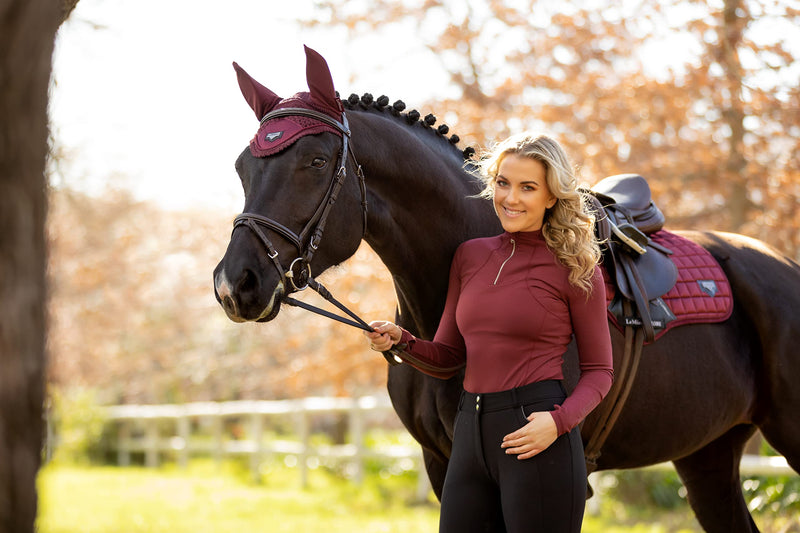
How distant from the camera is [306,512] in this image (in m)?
9.14

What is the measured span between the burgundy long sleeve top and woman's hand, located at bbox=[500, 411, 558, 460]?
0.07 meters

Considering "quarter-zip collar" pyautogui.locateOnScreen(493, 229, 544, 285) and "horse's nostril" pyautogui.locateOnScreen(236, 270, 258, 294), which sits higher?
"quarter-zip collar" pyautogui.locateOnScreen(493, 229, 544, 285)

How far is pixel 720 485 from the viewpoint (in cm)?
400

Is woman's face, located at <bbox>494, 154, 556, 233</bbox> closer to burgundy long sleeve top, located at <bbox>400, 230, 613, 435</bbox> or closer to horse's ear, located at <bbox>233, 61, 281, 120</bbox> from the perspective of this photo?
burgundy long sleeve top, located at <bbox>400, 230, 613, 435</bbox>

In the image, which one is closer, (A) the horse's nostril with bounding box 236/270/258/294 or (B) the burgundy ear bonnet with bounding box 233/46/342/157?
(A) the horse's nostril with bounding box 236/270/258/294

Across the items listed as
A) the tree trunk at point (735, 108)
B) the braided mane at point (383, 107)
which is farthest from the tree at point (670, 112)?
the braided mane at point (383, 107)

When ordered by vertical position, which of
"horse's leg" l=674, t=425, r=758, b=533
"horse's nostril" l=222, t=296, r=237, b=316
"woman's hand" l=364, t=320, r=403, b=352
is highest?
"horse's nostril" l=222, t=296, r=237, b=316

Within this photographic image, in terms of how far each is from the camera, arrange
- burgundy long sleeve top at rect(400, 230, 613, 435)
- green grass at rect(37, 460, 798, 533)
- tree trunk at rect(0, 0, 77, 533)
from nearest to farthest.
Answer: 1. tree trunk at rect(0, 0, 77, 533)
2. burgundy long sleeve top at rect(400, 230, 613, 435)
3. green grass at rect(37, 460, 798, 533)

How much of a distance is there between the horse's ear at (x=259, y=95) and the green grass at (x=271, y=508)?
14.2ft

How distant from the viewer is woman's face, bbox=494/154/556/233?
2.54m

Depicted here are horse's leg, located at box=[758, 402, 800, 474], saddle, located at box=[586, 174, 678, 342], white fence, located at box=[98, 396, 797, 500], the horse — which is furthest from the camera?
white fence, located at box=[98, 396, 797, 500]

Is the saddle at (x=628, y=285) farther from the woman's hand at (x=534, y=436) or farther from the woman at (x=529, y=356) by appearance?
the woman's hand at (x=534, y=436)

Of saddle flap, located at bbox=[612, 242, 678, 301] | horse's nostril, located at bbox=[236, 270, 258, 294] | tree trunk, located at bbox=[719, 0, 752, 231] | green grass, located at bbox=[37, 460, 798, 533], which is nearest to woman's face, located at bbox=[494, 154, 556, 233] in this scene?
saddle flap, located at bbox=[612, 242, 678, 301]

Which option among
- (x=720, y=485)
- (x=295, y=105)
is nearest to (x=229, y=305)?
(x=295, y=105)
